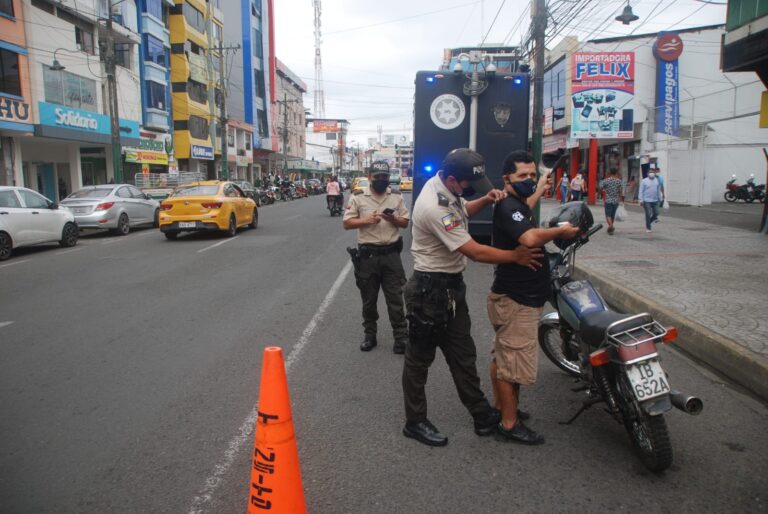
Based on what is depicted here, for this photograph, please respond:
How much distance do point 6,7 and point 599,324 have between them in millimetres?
25477

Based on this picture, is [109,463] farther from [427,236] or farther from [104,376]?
[427,236]

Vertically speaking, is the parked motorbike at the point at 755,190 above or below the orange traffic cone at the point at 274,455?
above

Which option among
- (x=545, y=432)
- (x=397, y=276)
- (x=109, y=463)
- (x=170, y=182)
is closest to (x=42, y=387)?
(x=109, y=463)

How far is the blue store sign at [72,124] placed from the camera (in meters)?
22.7

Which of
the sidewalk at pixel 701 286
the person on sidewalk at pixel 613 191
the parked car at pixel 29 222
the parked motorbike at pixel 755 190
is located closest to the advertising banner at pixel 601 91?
the parked motorbike at pixel 755 190

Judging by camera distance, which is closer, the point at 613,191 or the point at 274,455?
the point at 274,455

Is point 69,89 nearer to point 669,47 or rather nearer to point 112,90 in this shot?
point 112,90

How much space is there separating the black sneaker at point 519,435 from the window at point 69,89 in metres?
25.3

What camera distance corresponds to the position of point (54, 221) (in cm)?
1336

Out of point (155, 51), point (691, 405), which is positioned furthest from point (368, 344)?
point (155, 51)

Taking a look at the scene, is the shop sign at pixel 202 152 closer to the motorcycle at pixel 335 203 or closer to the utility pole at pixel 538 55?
the motorcycle at pixel 335 203

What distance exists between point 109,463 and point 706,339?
5082 millimetres

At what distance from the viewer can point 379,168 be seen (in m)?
5.68

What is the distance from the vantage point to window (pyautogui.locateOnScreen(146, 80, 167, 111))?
3297 cm
